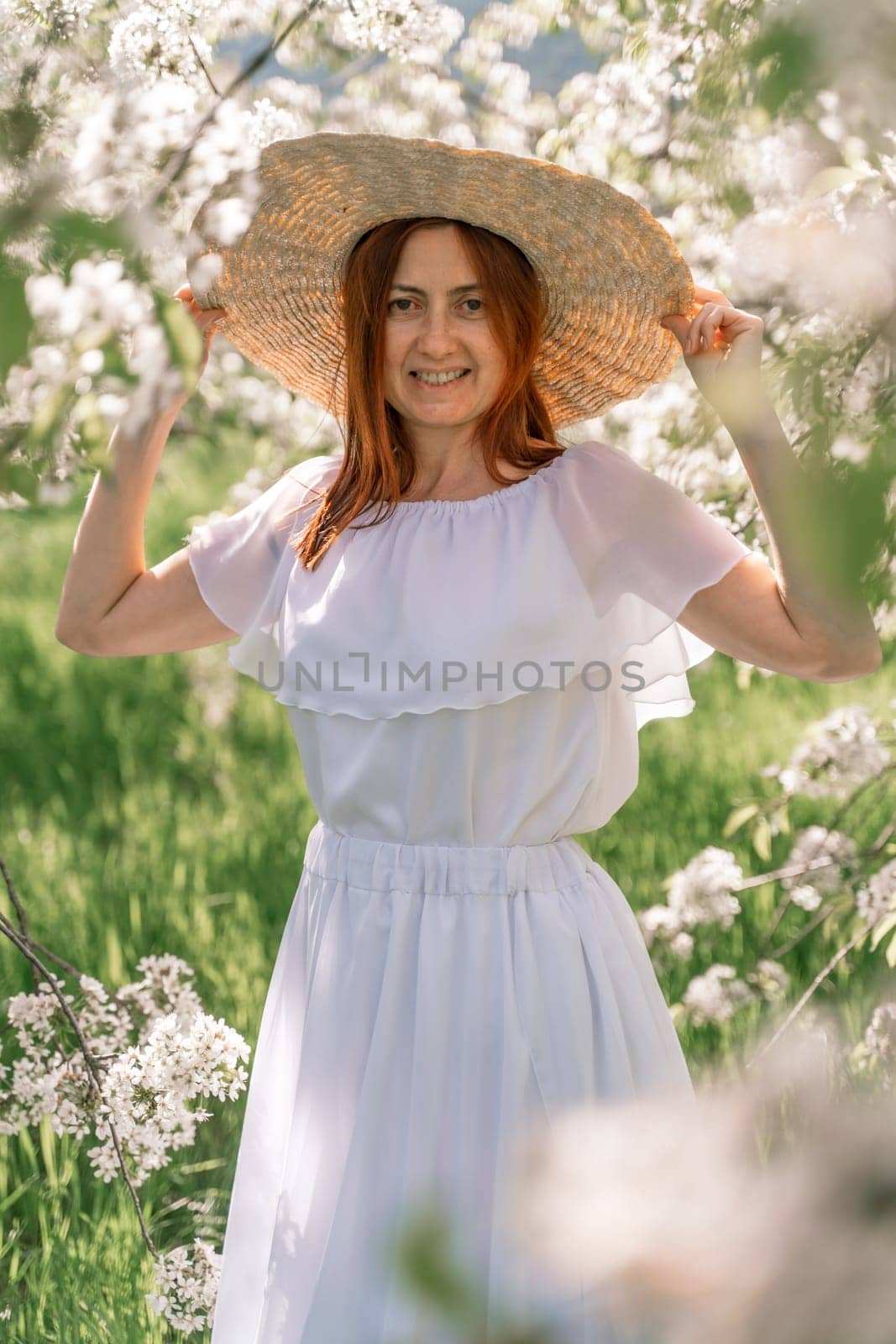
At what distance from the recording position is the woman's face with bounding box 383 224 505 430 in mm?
1843

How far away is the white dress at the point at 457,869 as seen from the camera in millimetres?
1723

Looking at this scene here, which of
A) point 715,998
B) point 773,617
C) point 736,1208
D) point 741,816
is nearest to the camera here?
point 736,1208

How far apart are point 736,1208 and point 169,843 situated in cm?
442

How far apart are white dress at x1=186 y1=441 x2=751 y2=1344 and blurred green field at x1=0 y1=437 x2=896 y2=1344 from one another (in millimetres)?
474

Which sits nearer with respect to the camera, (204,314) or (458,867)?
(458,867)

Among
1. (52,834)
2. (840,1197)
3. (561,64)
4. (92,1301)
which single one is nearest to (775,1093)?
(840,1197)

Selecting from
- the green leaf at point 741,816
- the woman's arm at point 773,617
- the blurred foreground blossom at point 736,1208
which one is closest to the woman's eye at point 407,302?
A: the woman's arm at point 773,617

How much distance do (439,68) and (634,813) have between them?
2.47 metres

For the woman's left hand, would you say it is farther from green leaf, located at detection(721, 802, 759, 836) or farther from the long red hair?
green leaf, located at detection(721, 802, 759, 836)

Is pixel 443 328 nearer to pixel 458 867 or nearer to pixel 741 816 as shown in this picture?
pixel 458 867

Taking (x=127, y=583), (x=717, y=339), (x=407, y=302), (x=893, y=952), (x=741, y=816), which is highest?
(x=407, y=302)

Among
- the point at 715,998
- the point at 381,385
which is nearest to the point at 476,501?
the point at 381,385

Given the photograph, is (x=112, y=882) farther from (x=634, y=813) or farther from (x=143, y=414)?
(x=143, y=414)

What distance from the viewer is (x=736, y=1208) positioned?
1.21 ft
